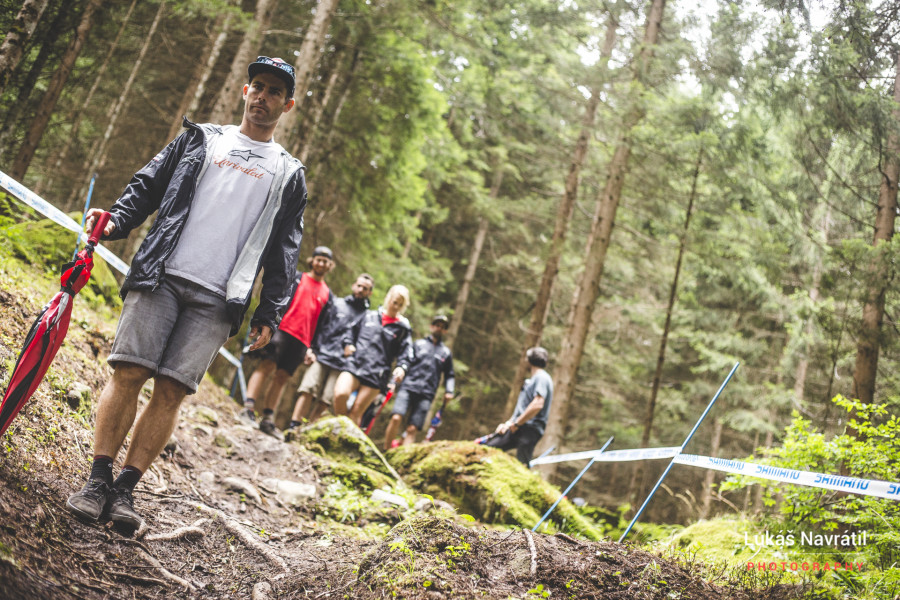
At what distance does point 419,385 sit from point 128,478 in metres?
6.08

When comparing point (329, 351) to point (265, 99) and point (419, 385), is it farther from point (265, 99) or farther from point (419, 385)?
point (265, 99)

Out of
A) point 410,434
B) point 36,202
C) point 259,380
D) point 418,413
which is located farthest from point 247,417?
point 36,202

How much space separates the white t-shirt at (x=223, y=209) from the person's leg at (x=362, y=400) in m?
5.03

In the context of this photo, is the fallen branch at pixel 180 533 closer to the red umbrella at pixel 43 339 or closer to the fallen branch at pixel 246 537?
the fallen branch at pixel 246 537

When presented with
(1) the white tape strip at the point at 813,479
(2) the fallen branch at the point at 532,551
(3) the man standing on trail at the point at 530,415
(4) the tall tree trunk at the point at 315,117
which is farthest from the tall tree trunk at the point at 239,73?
(1) the white tape strip at the point at 813,479

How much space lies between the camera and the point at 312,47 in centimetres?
929

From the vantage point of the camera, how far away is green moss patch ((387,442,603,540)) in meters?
6.00

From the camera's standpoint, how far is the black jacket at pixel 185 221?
2.99 meters

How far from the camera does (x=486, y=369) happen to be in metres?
23.6

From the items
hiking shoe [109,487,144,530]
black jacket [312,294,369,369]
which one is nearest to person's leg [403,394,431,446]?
black jacket [312,294,369,369]

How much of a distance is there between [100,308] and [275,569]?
18.1ft

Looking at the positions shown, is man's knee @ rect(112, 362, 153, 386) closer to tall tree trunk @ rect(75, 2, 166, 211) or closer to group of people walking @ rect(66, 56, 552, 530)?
group of people walking @ rect(66, 56, 552, 530)

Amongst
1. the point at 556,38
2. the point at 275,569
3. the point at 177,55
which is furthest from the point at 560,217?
the point at 275,569

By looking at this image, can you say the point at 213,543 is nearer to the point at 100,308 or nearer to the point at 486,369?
the point at 100,308
